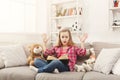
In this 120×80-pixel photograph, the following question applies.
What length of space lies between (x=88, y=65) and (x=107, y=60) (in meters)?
0.28

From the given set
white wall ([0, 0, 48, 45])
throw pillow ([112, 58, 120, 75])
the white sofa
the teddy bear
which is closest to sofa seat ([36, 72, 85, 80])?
the white sofa

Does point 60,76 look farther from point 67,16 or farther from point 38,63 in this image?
point 67,16

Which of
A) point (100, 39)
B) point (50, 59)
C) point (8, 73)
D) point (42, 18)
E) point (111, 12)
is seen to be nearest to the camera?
point (8, 73)

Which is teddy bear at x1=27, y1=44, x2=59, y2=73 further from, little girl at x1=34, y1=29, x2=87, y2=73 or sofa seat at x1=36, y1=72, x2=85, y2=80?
sofa seat at x1=36, y1=72, x2=85, y2=80

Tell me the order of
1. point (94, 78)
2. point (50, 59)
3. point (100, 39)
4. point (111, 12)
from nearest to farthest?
point (94, 78) → point (50, 59) → point (111, 12) → point (100, 39)

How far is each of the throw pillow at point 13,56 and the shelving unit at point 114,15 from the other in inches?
58.4

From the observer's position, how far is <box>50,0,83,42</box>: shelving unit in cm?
387

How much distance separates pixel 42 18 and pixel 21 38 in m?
0.70

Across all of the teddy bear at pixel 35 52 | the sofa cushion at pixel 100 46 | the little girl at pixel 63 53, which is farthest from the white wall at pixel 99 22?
the teddy bear at pixel 35 52

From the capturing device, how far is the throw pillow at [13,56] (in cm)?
319

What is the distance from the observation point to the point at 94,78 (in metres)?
2.49

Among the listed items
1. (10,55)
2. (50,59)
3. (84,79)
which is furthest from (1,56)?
(84,79)

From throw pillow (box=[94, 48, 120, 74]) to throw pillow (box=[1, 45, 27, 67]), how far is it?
113 cm

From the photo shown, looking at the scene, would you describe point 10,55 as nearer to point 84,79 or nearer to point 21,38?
point 21,38
